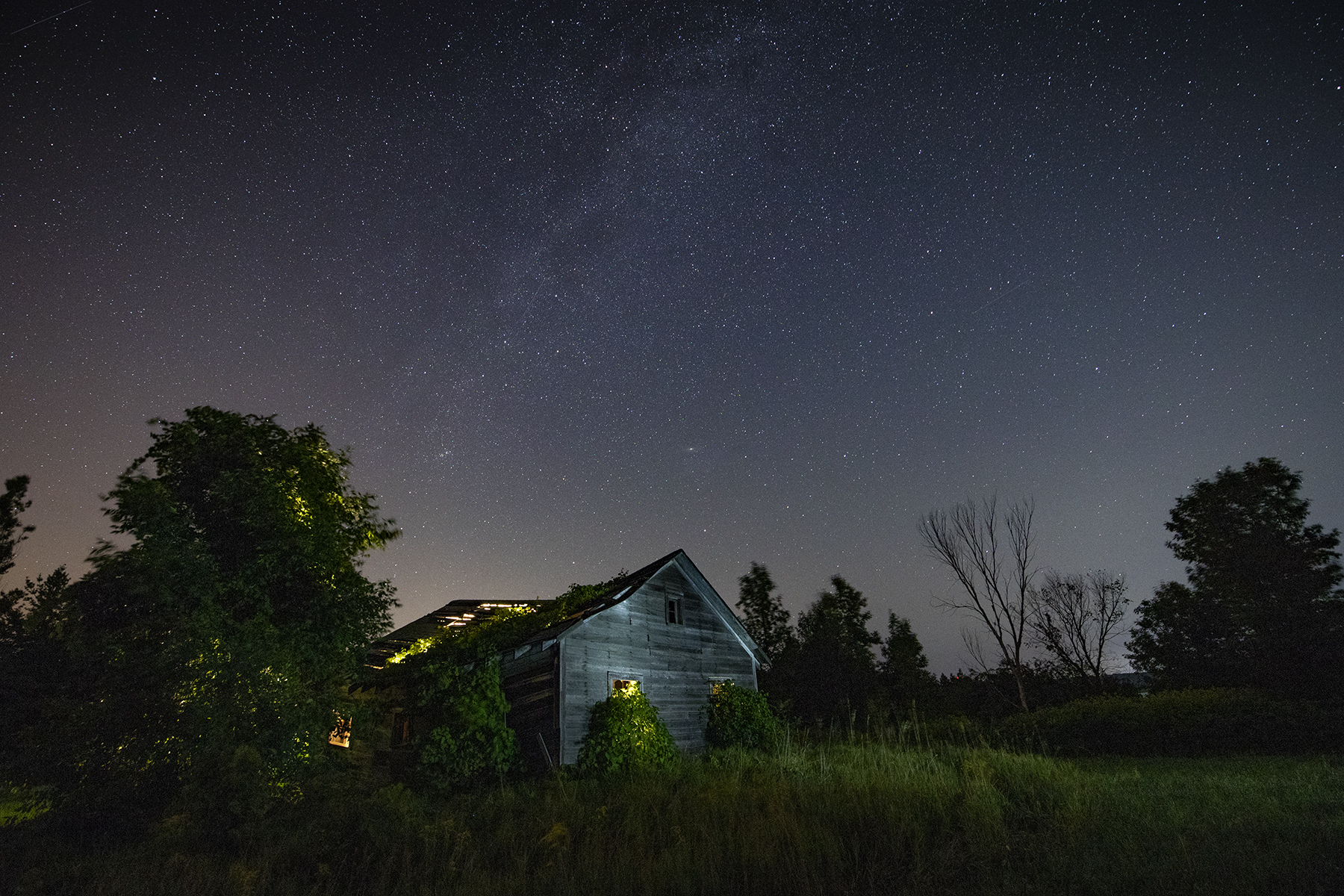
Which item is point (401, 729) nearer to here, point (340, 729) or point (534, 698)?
point (340, 729)

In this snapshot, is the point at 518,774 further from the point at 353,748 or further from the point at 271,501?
the point at 271,501

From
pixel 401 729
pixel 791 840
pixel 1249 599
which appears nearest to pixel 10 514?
pixel 401 729

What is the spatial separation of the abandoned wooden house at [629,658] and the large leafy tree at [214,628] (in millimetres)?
4391

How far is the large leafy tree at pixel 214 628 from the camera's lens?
11883mm

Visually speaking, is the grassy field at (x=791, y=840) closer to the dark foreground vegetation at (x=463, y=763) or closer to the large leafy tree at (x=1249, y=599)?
the dark foreground vegetation at (x=463, y=763)

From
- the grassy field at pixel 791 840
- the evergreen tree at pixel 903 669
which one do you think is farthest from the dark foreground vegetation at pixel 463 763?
the evergreen tree at pixel 903 669

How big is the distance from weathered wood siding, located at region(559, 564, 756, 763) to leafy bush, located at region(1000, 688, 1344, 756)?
9.82 meters

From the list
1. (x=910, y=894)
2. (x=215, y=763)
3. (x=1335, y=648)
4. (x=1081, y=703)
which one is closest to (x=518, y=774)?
(x=215, y=763)

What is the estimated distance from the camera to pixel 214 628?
12836 mm

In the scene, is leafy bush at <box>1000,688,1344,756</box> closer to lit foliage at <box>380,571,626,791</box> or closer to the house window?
lit foliage at <box>380,571,626,791</box>

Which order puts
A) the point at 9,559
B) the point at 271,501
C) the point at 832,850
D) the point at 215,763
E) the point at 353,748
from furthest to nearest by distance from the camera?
the point at 9,559 → the point at 353,748 → the point at 271,501 → the point at 215,763 → the point at 832,850

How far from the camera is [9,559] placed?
21812mm

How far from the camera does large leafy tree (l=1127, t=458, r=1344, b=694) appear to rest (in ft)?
69.5

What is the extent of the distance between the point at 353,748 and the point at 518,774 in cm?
501
